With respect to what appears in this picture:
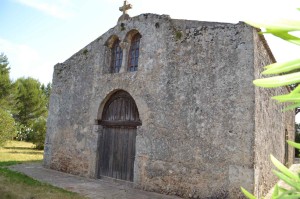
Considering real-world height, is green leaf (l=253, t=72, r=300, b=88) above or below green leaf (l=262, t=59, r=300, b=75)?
below

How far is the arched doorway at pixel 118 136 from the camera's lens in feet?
24.6

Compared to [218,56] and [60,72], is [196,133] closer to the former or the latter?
[218,56]

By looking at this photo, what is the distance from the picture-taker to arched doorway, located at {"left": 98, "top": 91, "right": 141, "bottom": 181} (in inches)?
295

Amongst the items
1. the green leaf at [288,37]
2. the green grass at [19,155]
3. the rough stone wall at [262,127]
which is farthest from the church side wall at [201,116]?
the green grass at [19,155]

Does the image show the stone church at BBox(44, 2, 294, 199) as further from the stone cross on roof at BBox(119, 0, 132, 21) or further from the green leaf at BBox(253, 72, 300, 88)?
the green leaf at BBox(253, 72, 300, 88)

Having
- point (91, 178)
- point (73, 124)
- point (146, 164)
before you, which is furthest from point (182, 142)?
point (73, 124)

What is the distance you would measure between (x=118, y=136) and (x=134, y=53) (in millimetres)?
2613

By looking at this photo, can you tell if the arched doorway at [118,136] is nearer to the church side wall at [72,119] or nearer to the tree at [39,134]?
the church side wall at [72,119]

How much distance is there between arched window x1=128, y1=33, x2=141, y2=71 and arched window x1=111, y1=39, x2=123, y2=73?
1.60ft

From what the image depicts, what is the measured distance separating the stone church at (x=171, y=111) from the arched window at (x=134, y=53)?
3 centimetres

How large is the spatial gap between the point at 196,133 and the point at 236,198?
1.63 m

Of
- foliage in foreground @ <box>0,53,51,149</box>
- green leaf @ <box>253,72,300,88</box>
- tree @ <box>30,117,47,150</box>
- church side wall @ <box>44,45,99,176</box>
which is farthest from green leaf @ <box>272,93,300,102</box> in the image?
foliage in foreground @ <box>0,53,51,149</box>

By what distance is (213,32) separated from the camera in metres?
6.33

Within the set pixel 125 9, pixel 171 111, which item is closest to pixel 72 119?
pixel 171 111
